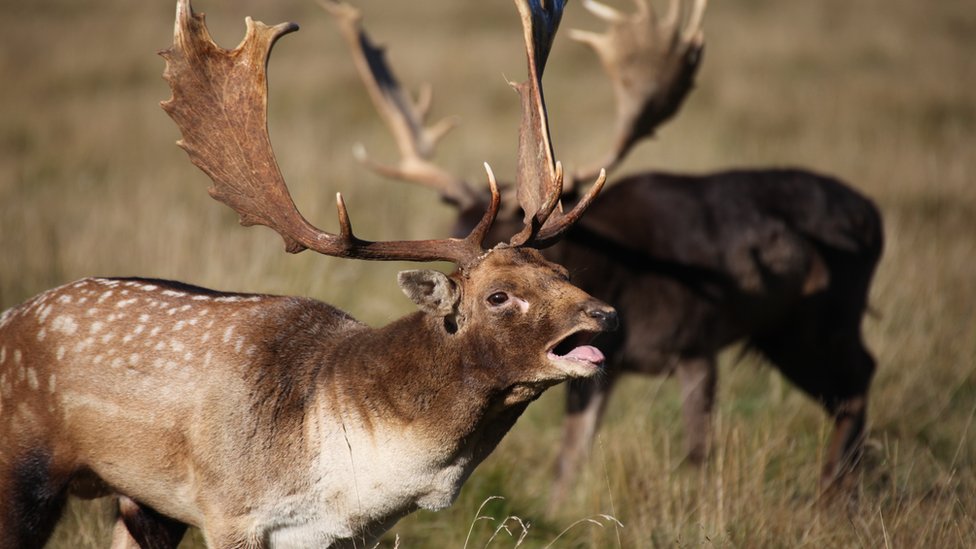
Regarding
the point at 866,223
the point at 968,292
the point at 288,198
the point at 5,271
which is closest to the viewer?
the point at 288,198

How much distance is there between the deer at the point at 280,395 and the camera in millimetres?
2832

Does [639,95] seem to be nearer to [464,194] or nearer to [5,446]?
[464,194]

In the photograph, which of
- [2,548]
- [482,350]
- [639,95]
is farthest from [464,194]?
[2,548]

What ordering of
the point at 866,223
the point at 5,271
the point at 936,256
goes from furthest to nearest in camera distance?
1. the point at 936,256
2. the point at 5,271
3. the point at 866,223

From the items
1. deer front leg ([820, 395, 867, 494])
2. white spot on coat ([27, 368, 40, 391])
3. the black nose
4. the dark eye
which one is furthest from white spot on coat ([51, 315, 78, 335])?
deer front leg ([820, 395, 867, 494])

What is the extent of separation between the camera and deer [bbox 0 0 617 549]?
9.29ft

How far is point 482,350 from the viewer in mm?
2844

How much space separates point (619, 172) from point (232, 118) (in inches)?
256

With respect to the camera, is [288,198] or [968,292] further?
[968,292]

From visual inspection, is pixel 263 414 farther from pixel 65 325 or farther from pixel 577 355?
pixel 577 355

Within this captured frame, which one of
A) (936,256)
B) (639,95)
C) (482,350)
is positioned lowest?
(936,256)

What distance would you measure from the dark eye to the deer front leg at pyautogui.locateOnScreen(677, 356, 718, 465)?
2.59 metres

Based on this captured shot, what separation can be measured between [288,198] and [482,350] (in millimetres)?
858

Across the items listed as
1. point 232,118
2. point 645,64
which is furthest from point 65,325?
point 645,64
